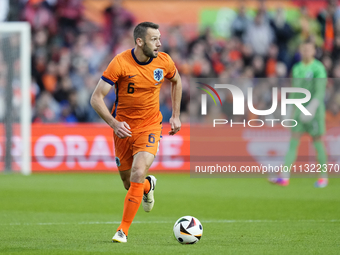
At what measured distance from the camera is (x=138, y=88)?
255 inches

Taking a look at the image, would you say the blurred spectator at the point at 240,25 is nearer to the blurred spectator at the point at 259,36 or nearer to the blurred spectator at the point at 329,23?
the blurred spectator at the point at 259,36

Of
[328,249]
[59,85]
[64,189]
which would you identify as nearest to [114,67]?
[328,249]

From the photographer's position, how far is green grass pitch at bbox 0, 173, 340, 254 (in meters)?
5.84

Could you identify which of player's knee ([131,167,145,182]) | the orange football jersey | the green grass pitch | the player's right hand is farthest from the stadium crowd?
the player's right hand

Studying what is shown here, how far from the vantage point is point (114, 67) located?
6.20m

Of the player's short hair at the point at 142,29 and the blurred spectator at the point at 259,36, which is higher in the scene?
the player's short hair at the point at 142,29

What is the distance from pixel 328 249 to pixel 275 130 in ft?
32.7

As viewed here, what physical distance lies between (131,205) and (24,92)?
388 inches

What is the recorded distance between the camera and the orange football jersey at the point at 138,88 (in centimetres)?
639

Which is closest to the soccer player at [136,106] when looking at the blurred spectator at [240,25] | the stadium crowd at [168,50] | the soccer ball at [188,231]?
the soccer ball at [188,231]

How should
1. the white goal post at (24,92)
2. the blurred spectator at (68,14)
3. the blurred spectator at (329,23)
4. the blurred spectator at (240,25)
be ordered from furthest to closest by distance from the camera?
the blurred spectator at (329,23) < the blurred spectator at (240,25) < the blurred spectator at (68,14) < the white goal post at (24,92)

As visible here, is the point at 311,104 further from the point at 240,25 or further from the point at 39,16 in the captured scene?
the point at 39,16

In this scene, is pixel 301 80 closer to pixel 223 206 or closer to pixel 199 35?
pixel 223 206

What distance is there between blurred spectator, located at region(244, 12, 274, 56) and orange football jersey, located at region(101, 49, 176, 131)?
461 inches
